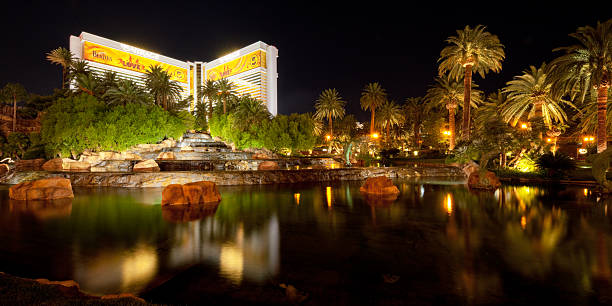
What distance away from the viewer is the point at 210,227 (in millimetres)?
10039

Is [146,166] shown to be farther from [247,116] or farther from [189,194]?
[247,116]

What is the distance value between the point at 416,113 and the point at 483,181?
46.5m

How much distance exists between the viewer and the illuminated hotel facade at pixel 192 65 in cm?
9056

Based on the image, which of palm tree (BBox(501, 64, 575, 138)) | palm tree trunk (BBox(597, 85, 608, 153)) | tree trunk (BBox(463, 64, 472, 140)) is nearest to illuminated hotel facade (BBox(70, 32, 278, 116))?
tree trunk (BBox(463, 64, 472, 140))

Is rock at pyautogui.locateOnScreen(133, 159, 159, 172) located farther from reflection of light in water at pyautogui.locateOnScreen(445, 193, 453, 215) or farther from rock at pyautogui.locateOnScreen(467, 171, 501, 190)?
rock at pyautogui.locateOnScreen(467, 171, 501, 190)

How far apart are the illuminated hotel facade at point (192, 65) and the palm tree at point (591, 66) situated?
272 ft

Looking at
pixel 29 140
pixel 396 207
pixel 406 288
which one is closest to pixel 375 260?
pixel 406 288

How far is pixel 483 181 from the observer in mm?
19875

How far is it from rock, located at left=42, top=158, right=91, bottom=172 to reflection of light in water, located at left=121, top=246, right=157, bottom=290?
3313 centimetres

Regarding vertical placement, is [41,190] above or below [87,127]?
below

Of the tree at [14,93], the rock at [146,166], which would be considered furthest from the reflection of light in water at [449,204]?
the tree at [14,93]

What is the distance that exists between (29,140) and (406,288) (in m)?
54.3

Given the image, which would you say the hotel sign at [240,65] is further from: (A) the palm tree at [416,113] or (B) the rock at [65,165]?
(B) the rock at [65,165]

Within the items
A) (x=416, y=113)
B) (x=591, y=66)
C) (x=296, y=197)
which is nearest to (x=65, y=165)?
(x=296, y=197)
